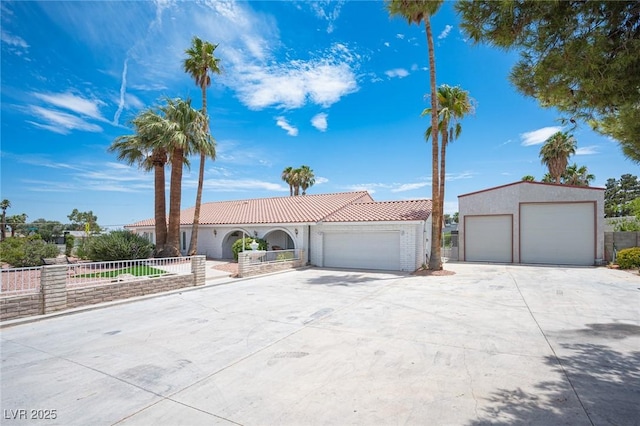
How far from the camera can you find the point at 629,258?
16.9 meters

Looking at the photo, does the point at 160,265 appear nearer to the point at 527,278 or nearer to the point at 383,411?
the point at 383,411

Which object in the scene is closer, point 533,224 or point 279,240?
point 533,224

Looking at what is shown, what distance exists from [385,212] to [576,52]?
15.4 metres

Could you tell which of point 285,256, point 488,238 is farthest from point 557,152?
point 285,256

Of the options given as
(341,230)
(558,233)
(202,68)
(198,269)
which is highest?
(202,68)

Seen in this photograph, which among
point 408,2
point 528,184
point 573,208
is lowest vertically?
point 573,208

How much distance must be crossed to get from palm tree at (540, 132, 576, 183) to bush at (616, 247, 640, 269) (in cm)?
1613

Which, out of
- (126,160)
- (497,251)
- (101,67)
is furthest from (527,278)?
(126,160)

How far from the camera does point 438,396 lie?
13.3 ft

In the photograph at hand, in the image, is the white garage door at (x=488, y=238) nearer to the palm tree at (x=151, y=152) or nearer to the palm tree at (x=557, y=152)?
the palm tree at (x=557, y=152)

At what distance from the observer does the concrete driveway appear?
375cm

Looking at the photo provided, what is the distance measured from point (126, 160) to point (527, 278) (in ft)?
82.8

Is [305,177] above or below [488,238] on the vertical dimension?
above

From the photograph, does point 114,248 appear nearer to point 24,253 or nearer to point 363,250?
point 24,253
